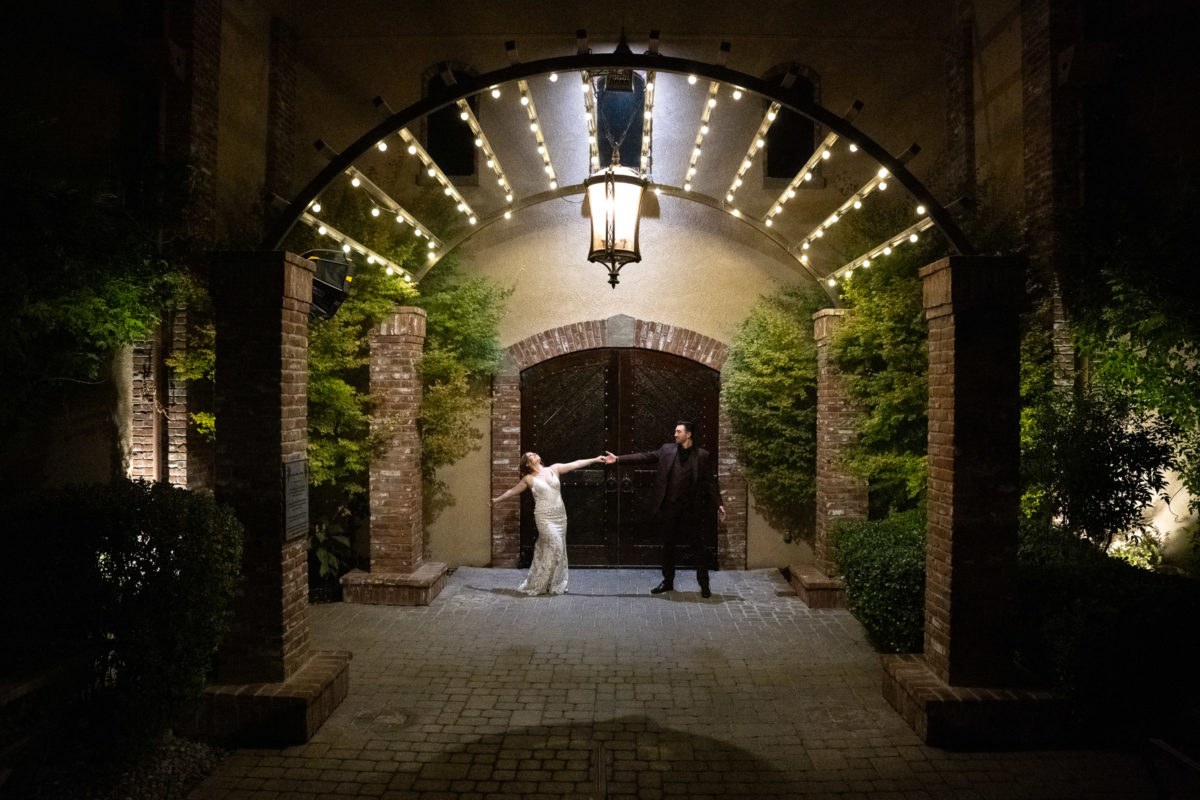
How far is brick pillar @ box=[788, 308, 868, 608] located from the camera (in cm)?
707

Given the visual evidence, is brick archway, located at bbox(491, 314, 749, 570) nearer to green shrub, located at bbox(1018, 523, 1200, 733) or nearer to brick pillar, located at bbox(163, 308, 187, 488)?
brick pillar, located at bbox(163, 308, 187, 488)

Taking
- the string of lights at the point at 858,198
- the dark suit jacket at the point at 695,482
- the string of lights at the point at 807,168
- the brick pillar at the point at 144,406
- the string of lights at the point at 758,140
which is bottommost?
the dark suit jacket at the point at 695,482

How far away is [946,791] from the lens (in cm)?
368

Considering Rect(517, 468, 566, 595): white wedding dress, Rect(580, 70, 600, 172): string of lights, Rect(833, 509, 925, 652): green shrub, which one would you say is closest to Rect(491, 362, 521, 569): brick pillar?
Rect(517, 468, 566, 595): white wedding dress

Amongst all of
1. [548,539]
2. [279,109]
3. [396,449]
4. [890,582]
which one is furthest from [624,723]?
[279,109]

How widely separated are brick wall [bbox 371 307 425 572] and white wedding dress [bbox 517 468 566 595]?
1.29 meters

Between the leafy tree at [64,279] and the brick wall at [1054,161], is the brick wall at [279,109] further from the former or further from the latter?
the brick wall at [1054,161]

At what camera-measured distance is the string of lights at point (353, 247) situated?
6105 mm

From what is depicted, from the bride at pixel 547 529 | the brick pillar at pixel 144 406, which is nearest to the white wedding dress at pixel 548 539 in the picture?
the bride at pixel 547 529

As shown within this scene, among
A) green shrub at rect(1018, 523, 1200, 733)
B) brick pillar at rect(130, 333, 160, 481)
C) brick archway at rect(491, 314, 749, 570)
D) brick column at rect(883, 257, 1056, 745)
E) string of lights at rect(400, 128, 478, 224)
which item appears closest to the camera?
green shrub at rect(1018, 523, 1200, 733)

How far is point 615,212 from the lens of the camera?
18.7 feet

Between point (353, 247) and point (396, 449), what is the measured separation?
2.12 meters

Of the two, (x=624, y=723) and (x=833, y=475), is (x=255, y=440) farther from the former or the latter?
(x=833, y=475)

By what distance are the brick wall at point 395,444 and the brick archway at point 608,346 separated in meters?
1.26
